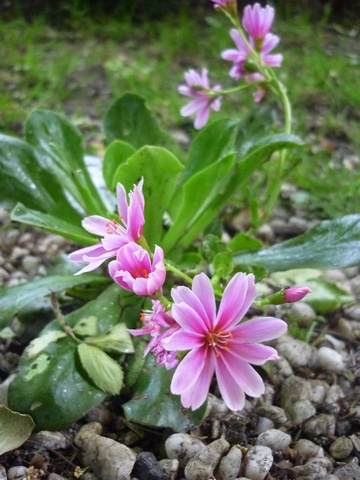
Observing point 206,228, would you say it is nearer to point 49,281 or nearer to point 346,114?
point 49,281

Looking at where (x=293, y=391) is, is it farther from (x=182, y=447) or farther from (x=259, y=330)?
(x=259, y=330)

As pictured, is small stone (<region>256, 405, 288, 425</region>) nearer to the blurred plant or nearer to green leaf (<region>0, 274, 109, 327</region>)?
→ the blurred plant

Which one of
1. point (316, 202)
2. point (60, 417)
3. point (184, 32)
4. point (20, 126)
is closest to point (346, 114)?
point (316, 202)

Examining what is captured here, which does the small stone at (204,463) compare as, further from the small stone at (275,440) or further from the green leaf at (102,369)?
the green leaf at (102,369)

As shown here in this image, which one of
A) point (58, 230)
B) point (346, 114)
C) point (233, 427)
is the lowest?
point (346, 114)

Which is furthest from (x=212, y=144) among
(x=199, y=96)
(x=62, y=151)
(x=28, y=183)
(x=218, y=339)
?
(x=218, y=339)

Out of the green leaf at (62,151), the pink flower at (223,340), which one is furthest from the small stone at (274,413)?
the green leaf at (62,151)
